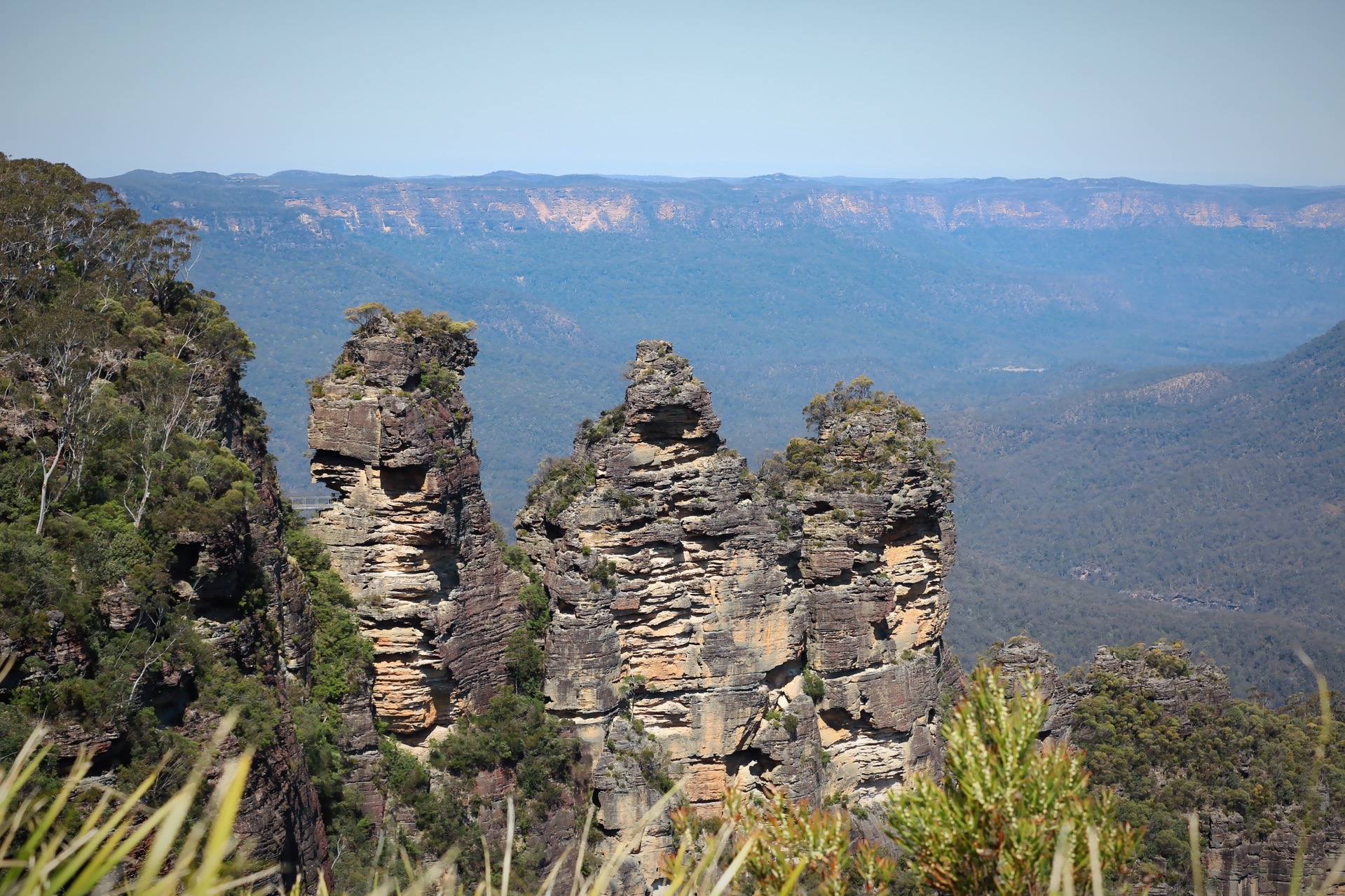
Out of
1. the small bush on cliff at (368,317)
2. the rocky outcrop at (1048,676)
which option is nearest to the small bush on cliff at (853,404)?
the rocky outcrop at (1048,676)

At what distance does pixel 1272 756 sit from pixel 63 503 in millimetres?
45492

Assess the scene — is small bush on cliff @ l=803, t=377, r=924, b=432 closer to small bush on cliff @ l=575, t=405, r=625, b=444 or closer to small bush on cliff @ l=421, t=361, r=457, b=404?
small bush on cliff @ l=575, t=405, r=625, b=444

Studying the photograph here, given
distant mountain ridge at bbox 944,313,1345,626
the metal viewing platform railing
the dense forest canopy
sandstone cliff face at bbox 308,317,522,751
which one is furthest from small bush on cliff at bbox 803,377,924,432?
distant mountain ridge at bbox 944,313,1345,626

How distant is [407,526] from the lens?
3180 cm

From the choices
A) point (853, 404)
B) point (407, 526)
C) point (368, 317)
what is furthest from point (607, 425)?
point (853, 404)

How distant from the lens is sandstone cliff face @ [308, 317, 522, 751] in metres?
31.3

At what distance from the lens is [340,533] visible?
3184 cm

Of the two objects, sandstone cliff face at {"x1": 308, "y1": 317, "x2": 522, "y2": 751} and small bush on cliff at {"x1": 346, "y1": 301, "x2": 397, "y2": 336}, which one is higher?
small bush on cliff at {"x1": 346, "y1": 301, "x2": 397, "y2": 336}

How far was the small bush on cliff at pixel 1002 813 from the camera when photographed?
1115 cm

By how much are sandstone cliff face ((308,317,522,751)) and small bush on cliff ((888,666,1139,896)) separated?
862 inches

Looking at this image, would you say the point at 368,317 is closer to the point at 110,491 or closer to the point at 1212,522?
the point at 110,491

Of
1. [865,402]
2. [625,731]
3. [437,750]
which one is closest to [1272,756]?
[865,402]

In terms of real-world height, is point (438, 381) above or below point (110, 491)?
above

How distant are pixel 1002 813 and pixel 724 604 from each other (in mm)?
23032
